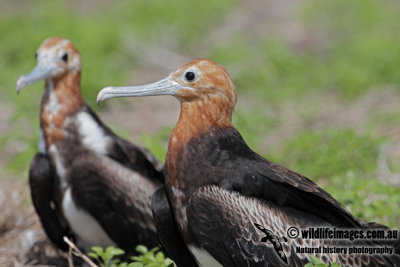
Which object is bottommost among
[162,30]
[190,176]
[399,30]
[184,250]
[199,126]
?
[184,250]

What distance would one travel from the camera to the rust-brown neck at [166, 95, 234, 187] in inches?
133

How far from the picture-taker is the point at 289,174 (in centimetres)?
327

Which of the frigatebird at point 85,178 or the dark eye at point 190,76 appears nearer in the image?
the dark eye at point 190,76

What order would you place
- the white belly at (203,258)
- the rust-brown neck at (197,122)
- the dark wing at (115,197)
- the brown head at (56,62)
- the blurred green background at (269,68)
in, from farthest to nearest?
the blurred green background at (269,68) < the brown head at (56,62) < the dark wing at (115,197) < the rust-brown neck at (197,122) < the white belly at (203,258)

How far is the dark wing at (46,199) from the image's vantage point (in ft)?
14.1

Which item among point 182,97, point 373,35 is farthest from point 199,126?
point 373,35

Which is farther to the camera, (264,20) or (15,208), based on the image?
(264,20)

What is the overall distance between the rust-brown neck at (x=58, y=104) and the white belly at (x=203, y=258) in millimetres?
1513

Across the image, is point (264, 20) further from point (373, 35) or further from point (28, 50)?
point (28, 50)

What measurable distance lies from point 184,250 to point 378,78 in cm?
493

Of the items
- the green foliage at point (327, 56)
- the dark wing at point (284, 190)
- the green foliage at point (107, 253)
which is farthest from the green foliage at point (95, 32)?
the dark wing at point (284, 190)

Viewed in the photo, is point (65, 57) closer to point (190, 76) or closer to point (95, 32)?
point (190, 76)

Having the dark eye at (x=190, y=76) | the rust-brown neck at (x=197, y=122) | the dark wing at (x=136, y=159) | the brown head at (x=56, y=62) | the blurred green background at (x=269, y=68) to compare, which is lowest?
the rust-brown neck at (x=197, y=122)

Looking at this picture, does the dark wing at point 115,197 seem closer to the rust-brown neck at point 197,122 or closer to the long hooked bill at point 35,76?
the long hooked bill at point 35,76
